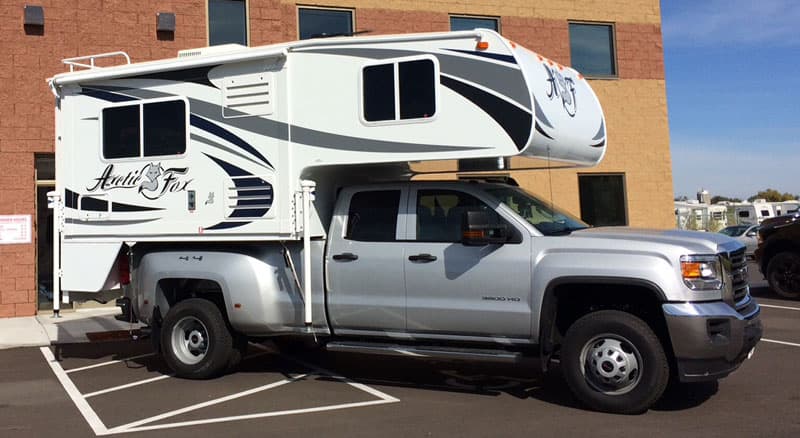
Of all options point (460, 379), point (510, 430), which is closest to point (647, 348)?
point (510, 430)

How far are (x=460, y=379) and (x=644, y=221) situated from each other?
35.5 ft

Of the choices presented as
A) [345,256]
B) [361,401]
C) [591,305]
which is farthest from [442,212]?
[361,401]

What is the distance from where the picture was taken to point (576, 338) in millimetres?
6227

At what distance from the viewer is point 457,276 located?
668 cm

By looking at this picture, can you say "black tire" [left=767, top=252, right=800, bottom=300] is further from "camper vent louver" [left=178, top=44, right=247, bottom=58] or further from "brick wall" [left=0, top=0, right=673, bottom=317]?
"camper vent louver" [left=178, top=44, right=247, bottom=58]

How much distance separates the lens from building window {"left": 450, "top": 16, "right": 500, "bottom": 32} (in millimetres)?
15961

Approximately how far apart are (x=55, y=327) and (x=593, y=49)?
12.4 meters

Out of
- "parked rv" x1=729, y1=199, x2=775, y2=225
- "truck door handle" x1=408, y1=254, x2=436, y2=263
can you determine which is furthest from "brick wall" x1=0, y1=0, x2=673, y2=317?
"parked rv" x1=729, y1=199, x2=775, y2=225

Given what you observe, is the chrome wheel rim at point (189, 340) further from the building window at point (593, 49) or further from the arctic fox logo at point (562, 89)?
the building window at point (593, 49)

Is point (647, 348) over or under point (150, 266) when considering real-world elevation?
under

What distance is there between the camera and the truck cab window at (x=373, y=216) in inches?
282

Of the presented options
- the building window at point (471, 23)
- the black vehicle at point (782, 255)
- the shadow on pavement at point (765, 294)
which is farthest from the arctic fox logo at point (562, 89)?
the building window at point (471, 23)

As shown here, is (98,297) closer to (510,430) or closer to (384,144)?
(384,144)

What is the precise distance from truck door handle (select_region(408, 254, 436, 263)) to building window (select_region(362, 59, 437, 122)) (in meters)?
1.25
